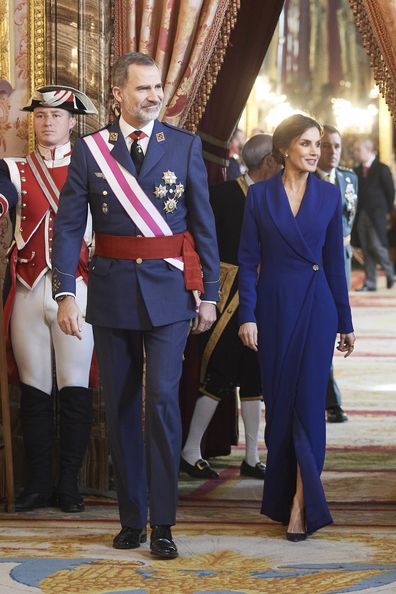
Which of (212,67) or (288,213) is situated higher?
(212,67)

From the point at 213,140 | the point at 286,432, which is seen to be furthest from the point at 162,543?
the point at 213,140

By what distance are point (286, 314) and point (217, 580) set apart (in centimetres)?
112

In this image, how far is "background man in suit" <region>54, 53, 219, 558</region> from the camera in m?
4.34

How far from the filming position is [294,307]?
4.82m

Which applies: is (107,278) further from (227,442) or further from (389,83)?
(227,442)

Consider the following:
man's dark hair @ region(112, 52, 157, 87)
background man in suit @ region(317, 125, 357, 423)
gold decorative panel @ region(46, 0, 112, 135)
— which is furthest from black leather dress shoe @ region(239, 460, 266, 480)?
man's dark hair @ region(112, 52, 157, 87)

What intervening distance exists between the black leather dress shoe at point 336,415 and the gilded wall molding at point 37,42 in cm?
275

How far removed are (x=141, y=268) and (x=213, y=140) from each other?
6.67 feet

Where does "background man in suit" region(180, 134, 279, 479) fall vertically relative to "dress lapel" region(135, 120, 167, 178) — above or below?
below

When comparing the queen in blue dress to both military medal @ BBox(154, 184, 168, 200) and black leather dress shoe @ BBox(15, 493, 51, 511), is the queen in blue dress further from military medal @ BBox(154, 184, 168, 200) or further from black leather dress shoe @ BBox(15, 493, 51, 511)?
black leather dress shoe @ BBox(15, 493, 51, 511)

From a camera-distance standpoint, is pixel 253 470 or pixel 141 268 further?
pixel 253 470

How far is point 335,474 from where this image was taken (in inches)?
234

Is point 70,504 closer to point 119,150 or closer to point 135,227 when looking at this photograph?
point 135,227

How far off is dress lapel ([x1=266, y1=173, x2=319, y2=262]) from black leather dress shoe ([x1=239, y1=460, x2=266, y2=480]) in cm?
141
